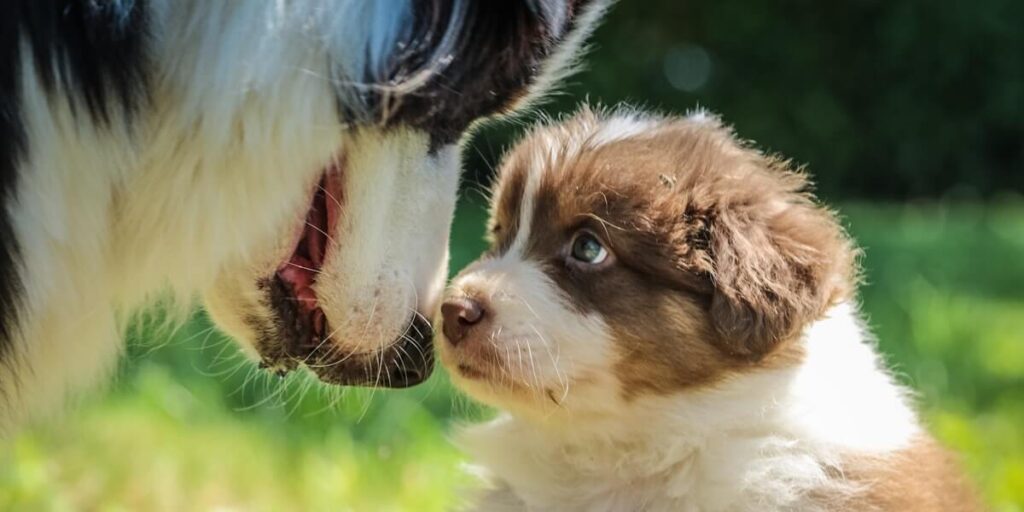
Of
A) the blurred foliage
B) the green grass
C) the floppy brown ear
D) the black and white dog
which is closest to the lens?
the black and white dog

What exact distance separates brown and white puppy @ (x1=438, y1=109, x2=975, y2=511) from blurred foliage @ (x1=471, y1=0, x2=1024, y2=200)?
10442mm

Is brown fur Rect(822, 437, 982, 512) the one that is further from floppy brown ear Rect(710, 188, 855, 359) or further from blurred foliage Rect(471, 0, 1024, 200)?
blurred foliage Rect(471, 0, 1024, 200)

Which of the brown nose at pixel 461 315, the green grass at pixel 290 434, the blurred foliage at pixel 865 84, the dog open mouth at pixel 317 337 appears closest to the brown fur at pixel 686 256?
the brown nose at pixel 461 315

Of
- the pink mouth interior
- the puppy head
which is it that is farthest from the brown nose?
the pink mouth interior

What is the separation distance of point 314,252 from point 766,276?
31.7 inches

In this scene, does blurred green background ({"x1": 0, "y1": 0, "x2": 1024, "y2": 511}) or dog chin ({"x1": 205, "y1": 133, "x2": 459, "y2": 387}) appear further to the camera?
A: blurred green background ({"x1": 0, "y1": 0, "x2": 1024, "y2": 511})

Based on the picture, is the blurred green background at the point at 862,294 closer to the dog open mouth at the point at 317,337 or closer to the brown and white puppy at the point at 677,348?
the dog open mouth at the point at 317,337

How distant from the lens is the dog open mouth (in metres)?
2.35

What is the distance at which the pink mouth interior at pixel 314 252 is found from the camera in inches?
89.2

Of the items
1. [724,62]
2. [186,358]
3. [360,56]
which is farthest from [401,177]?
[724,62]

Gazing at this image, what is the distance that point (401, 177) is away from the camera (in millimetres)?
2293

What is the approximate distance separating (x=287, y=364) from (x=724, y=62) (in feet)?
37.7

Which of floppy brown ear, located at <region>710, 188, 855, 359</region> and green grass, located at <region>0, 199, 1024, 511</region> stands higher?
floppy brown ear, located at <region>710, 188, 855, 359</region>

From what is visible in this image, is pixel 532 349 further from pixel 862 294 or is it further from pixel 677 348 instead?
pixel 862 294
